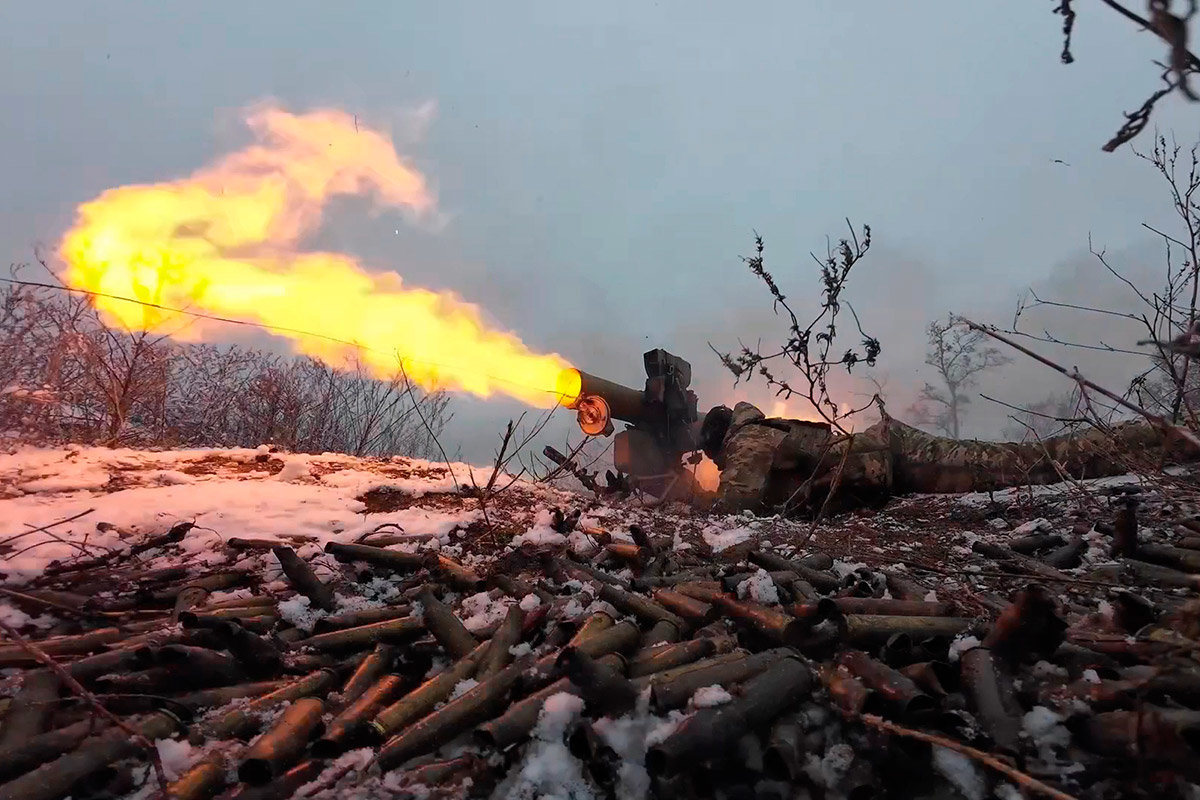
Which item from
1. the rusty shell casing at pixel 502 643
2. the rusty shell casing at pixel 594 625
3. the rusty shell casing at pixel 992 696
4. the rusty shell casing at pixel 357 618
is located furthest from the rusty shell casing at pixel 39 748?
the rusty shell casing at pixel 992 696

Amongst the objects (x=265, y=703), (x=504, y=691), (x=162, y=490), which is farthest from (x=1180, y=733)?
(x=162, y=490)

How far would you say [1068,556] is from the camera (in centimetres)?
376

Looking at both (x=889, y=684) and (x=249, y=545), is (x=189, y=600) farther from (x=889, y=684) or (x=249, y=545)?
(x=889, y=684)

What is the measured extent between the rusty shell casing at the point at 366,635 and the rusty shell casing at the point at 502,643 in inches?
15.3

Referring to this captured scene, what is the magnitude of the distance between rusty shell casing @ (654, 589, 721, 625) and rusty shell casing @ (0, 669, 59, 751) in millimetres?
2174

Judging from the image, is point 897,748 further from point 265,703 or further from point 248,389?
point 248,389

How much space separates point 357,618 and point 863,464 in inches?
273

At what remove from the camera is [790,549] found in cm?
429

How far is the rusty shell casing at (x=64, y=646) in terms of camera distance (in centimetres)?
232

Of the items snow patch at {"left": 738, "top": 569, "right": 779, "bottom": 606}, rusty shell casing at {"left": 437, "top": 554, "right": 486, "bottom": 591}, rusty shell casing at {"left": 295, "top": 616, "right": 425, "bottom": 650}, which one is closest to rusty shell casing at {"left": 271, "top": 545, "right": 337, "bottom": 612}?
rusty shell casing at {"left": 295, "top": 616, "right": 425, "bottom": 650}

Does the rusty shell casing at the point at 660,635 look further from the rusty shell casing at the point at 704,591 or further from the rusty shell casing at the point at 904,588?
the rusty shell casing at the point at 904,588

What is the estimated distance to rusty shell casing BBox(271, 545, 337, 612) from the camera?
309cm

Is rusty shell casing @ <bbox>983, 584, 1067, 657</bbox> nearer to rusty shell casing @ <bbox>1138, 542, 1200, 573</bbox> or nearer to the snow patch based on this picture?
the snow patch

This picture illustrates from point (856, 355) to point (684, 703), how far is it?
5809 mm
